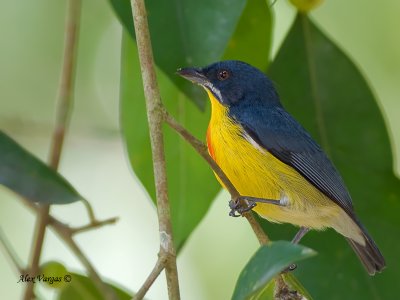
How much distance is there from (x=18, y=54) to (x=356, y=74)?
9.60ft

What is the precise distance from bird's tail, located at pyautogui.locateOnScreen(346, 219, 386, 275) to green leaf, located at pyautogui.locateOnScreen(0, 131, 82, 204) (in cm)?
138

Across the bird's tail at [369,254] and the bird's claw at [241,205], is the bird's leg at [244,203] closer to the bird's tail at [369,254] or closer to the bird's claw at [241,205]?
the bird's claw at [241,205]

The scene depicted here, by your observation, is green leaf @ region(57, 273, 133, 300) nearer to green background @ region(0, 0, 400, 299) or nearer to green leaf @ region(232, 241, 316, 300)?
green leaf @ region(232, 241, 316, 300)

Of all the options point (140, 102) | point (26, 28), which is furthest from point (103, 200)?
point (140, 102)

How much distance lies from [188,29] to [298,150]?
0.88m

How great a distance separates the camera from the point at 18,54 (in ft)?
20.5

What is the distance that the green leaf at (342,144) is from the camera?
148 inches

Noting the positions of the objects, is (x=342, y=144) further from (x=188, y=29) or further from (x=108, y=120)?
(x=108, y=120)

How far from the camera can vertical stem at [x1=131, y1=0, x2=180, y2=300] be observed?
2613 mm

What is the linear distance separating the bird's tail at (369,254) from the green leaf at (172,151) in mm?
660

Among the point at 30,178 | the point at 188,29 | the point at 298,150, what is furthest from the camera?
the point at 298,150

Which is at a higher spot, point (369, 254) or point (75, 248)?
point (75, 248)

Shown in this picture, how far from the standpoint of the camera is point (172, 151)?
3891 millimetres

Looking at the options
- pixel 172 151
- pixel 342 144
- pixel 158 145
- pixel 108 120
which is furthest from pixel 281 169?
pixel 108 120
